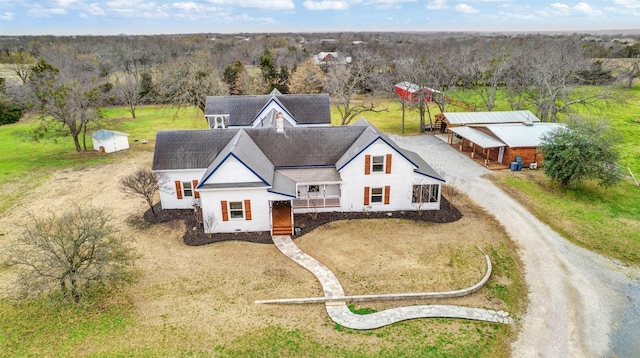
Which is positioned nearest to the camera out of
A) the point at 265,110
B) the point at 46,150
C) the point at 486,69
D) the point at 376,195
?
the point at 376,195

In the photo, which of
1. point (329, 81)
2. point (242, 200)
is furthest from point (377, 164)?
point (329, 81)

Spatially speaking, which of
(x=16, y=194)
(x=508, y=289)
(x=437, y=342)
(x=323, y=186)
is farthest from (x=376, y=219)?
(x=16, y=194)

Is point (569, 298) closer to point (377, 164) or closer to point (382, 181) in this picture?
point (382, 181)

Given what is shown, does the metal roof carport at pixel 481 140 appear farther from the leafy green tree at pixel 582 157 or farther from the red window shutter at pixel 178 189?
the red window shutter at pixel 178 189

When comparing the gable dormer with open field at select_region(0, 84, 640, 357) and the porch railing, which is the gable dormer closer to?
the porch railing

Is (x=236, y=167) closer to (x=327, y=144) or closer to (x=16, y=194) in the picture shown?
(x=327, y=144)

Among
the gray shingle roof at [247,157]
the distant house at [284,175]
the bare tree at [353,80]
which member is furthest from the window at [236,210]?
the bare tree at [353,80]
